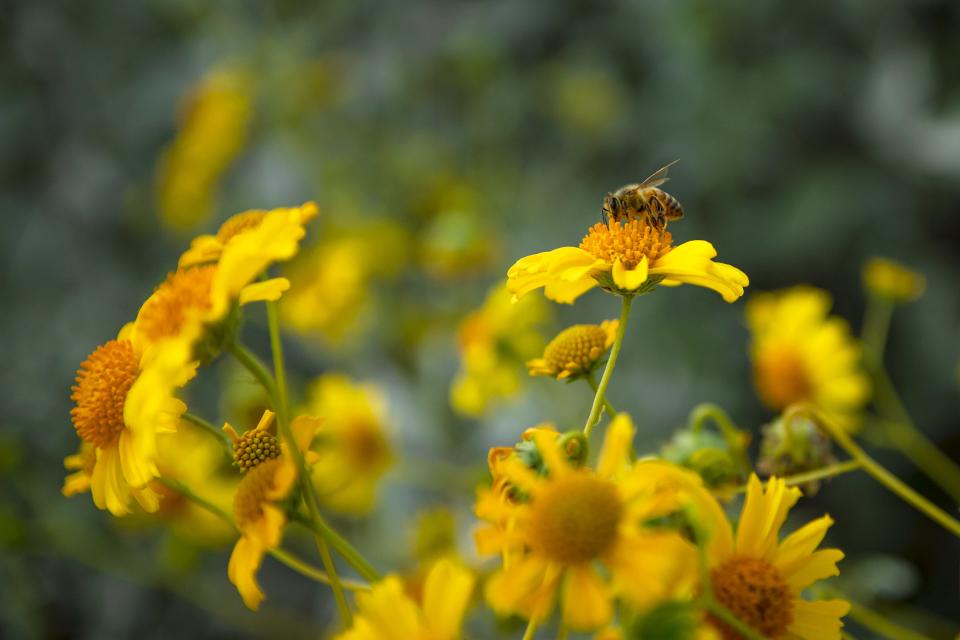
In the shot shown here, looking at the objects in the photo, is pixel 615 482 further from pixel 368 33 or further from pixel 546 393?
pixel 368 33

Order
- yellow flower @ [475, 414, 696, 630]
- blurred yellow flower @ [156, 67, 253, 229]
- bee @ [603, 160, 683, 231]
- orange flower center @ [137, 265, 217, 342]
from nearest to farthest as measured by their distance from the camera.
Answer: yellow flower @ [475, 414, 696, 630] → orange flower center @ [137, 265, 217, 342] → bee @ [603, 160, 683, 231] → blurred yellow flower @ [156, 67, 253, 229]

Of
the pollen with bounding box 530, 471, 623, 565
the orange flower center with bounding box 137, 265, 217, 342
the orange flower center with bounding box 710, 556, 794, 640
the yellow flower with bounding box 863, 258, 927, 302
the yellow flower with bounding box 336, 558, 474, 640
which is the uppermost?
the yellow flower with bounding box 863, 258, 927, 302

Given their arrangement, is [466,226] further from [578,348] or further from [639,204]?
[578,348]

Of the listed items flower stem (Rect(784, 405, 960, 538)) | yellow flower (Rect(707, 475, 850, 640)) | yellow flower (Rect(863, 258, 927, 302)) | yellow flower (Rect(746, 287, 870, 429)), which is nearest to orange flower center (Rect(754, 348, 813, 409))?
yellow flower (Rect(746, 287, 870, 429))

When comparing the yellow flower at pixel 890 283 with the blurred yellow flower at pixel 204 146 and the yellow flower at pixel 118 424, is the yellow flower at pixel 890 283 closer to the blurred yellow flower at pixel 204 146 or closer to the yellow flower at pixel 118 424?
the yellow flower at pixel 118 424

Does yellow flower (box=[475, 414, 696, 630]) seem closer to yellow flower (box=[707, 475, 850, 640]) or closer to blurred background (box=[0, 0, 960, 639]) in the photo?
yellow flower (box=[707, 475, 850, 640])

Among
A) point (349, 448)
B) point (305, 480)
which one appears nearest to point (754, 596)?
point (305, 480)

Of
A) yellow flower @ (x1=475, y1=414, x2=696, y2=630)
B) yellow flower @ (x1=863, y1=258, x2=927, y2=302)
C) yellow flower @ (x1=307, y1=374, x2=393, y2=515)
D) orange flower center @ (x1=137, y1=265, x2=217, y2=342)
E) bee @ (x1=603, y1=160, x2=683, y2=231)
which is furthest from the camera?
yellow flower @ (x1=307, y1=374, x2=393, y2=515)
